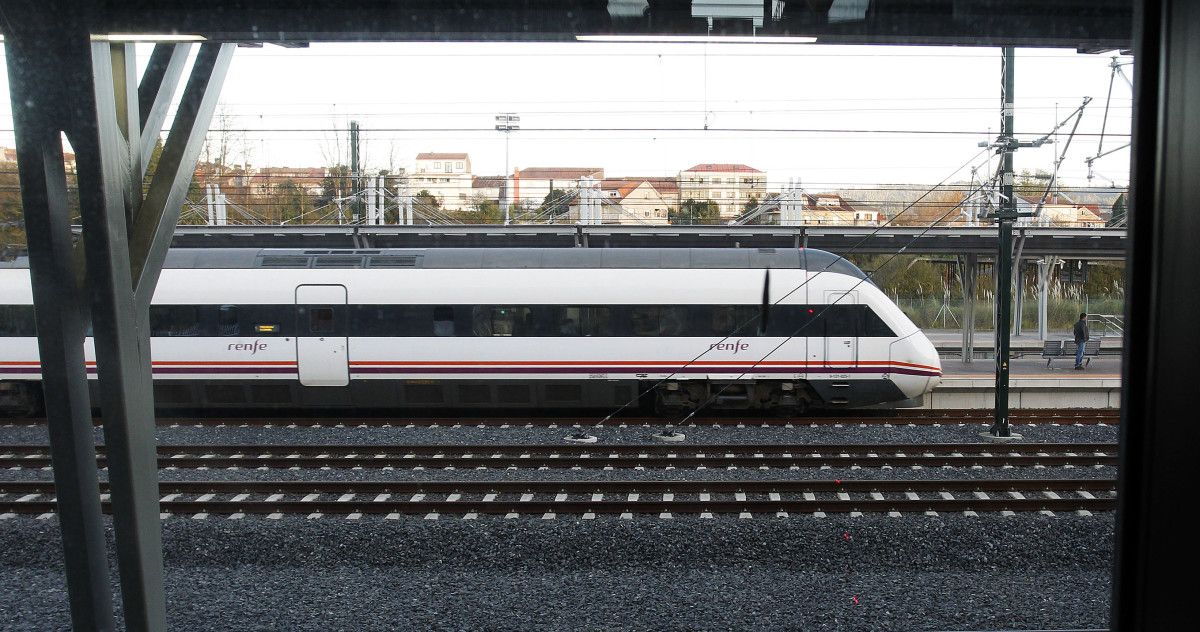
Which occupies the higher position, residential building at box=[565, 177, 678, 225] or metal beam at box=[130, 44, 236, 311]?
residential building at box=[565, 177, 678, 225]

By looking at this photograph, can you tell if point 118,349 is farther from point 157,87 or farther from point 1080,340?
point 1080,340

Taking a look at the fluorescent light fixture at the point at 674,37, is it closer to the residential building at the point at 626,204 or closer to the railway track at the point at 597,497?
the railway track at the point at 597,497

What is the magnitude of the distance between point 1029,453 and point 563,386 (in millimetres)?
5585

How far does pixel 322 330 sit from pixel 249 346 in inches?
39.7

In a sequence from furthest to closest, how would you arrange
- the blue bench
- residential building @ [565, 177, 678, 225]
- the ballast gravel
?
the blue bench
residential building @ [565, 177, 678, 225]
the ballast gravel

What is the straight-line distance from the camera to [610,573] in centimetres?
530

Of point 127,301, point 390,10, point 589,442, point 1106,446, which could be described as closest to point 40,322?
point 127,301

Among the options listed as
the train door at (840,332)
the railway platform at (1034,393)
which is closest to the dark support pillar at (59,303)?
the train door at (840,332)

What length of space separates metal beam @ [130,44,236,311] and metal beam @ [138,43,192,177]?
0.19 ft

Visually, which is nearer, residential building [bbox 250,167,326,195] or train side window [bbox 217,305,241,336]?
train side window [bbox 217,305,241,336]

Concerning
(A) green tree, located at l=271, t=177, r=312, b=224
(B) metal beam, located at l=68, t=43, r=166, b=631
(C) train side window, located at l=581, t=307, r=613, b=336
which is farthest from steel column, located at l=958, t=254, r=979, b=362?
(A) green tree, located at l=271, t=177, r=312, b=224

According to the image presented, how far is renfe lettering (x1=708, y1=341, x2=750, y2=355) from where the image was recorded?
10.0 metres

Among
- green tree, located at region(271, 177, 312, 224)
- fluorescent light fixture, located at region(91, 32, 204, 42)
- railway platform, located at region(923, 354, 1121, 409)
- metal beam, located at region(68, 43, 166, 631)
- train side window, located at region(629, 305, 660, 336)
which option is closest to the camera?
metal beam, located at region(68, 43, 166, 631)

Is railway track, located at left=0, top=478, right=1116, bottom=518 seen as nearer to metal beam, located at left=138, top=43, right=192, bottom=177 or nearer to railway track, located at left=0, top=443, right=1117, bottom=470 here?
railway track, located at left=0, top=443, right=1117, bottom=470
